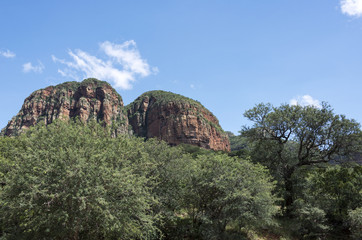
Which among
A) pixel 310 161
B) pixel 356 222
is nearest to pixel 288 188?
pixel 310 161

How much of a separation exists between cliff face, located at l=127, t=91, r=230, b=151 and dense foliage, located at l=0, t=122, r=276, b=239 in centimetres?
10444

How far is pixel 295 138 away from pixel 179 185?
1605cm

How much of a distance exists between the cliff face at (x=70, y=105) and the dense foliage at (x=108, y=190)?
415 ft

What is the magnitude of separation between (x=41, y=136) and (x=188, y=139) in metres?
109

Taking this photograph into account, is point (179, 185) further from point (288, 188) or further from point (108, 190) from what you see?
point (288, 188)

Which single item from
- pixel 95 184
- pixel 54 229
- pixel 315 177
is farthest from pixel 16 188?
pixel 315 177

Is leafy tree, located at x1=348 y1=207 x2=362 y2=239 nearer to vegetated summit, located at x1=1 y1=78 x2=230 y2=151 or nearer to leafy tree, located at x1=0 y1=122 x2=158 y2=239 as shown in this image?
leafy tree, located at x1=0 y1=122 x2=158 y2=239

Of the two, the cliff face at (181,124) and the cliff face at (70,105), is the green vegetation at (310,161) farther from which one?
the cliff face at (70,105)

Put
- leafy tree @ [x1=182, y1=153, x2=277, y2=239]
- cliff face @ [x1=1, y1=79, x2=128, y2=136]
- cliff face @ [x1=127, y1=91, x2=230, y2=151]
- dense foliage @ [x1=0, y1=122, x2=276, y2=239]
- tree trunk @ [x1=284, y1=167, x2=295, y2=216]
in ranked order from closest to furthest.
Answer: dense foliage @ [x1=0, y1=122, x2=276, y2=239] → leafy tree @ [x1=182, y1=153, x2=277, y2=239] → tree trunk @ [x1=284, y1=167, x2=295, y2=216] → cliff face @ [x1=127, y1=91, x2=230, y2=151] → cliff face @ [x1=1, y1=79, x2=128, y2=136]

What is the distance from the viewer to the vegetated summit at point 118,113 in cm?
12738

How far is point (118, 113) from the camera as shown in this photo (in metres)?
161

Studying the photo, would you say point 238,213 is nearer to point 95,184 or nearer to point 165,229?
point 165,229

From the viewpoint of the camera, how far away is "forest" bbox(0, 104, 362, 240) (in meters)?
10.2

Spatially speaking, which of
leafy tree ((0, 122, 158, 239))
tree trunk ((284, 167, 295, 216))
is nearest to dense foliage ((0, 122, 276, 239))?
leafy tree ((0, 122, 158, 239))
